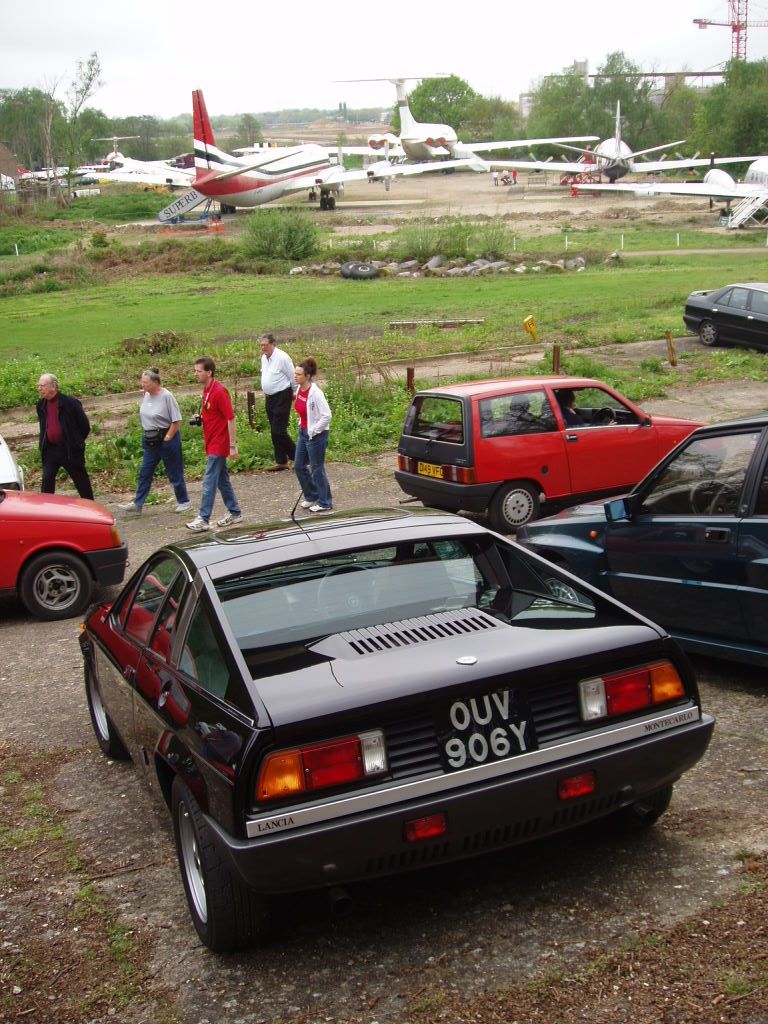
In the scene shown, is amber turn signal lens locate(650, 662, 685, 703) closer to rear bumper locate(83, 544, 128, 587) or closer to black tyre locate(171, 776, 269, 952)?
black tyre locate(171, 776, 269, 952)

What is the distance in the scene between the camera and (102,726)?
6.46 metres

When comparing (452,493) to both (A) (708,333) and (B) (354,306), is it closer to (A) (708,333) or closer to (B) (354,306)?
(A) (708,333)

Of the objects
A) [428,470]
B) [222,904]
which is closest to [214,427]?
[428,470]

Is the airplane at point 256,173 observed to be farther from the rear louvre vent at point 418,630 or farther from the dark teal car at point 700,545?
the rear louvre vent at point 418,630

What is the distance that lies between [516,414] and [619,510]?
5.13m

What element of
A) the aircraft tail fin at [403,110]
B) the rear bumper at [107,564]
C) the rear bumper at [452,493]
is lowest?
the rear bumper at [107,564]

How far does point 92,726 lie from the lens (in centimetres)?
704

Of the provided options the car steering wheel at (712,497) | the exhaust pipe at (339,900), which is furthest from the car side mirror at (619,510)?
the exhaust pipe at (339,900)

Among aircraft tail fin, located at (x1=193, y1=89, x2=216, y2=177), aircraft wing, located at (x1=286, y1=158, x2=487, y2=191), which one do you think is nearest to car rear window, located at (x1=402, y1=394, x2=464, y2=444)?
aircraft tail fin, located at (x1=193, y1=89, x2=216, y2=177)

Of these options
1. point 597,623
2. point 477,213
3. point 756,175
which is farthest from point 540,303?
point 477,213

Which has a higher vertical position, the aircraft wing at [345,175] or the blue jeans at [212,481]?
the aircraft wing at [345,175]

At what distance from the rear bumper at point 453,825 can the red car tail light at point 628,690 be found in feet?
0.43

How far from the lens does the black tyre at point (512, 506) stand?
1204 centimetres

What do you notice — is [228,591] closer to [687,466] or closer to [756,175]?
[687,466]
